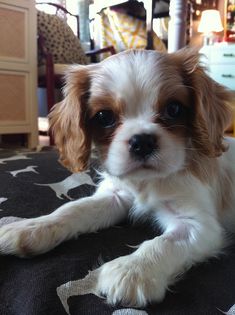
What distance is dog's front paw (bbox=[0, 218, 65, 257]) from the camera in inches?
36.3

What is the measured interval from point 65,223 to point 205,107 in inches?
18.5

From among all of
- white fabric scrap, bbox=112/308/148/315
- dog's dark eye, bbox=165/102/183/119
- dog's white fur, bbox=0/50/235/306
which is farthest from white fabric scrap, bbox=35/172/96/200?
white fabric scrap, bbox=112/308/148/315

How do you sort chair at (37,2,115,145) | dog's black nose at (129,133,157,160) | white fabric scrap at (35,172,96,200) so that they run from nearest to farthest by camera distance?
1. dog's black nose at (129,133,157,160)
2. white fabric scrap at (35,172,96,200)
3. chair at (37,2,115,145)

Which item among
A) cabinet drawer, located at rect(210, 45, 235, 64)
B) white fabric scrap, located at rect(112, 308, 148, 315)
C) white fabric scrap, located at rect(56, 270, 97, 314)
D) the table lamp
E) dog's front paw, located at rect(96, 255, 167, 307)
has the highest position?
the table lamp

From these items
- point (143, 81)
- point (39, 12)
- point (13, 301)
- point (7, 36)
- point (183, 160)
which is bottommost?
point (13, 301)

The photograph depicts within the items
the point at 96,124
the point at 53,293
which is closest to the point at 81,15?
the point at 96,124

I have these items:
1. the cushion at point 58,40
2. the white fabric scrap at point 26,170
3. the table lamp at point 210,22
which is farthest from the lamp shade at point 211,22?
the white fabric scrap at point 26,170

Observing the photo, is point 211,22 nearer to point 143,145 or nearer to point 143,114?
point 143,114

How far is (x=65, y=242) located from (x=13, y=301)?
0.83ft

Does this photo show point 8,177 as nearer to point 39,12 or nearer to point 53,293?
point 53,293

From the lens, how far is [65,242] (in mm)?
1011

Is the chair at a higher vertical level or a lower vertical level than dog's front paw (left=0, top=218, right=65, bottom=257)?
higher

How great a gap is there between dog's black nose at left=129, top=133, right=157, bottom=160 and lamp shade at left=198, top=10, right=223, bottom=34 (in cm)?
446

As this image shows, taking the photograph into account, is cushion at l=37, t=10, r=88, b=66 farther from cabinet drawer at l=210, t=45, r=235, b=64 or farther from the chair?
cabinet drawer at l=210, t=45, r=235, b=64
